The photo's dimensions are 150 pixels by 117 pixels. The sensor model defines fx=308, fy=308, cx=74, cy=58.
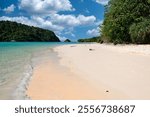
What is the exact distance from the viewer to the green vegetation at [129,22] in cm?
2800

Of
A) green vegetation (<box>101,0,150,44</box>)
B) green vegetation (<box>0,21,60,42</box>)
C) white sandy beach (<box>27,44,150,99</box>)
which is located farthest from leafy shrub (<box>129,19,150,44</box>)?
green vegetation (<box>0,21,60,42</box>)

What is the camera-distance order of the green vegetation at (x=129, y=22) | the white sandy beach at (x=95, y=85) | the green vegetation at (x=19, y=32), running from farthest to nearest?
the green vegetation at (x=19, y=32) < the green vegetation at (x=129, y=22) < the white sandy beach at (x=95, y=85)

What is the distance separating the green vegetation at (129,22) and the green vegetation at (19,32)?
8186 centimetres

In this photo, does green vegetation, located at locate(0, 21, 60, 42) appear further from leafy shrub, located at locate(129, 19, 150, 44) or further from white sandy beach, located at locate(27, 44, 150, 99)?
white sandy beach, located at locate(27, 44, 150, 99)

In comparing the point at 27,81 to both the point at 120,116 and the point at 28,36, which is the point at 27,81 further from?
the point at 28,36

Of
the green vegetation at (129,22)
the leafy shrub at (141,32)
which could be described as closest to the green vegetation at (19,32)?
the green vegetation at (129,22)

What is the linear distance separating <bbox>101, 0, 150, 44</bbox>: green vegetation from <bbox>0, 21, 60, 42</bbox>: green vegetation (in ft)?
269

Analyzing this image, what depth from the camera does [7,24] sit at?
11438 centimetres

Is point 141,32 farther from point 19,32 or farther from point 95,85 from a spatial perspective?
point 19,32

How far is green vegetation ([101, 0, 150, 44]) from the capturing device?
2800 cm

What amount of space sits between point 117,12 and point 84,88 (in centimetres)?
2626

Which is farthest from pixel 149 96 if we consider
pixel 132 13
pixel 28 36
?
pixel 28 36

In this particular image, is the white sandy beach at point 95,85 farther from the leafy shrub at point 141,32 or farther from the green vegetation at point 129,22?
the green vegetation at point 129,22

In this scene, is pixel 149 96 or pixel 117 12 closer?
pixel 149 96
